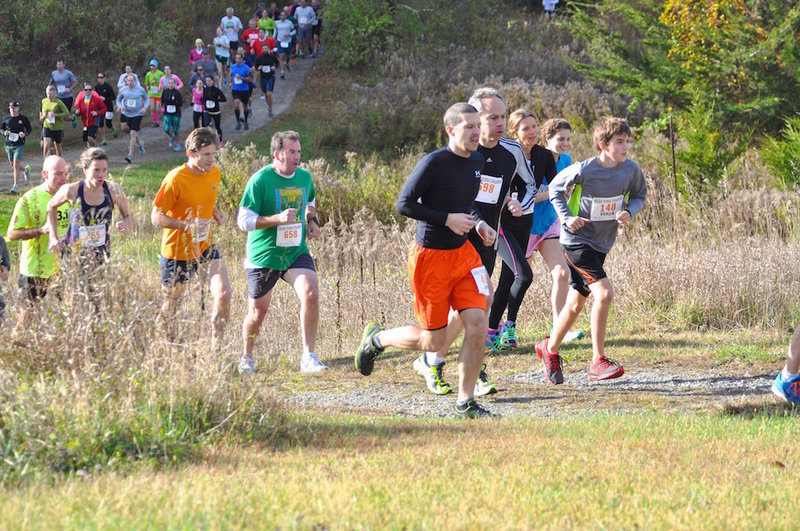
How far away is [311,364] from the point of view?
350 inches

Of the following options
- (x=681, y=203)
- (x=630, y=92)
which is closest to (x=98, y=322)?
(x=681, y=203)

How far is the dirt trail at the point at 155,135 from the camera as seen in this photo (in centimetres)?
2453

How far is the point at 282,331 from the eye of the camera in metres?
11.2

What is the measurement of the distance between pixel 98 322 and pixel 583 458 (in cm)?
267

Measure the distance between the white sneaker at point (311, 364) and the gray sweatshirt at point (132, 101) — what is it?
16.8 m

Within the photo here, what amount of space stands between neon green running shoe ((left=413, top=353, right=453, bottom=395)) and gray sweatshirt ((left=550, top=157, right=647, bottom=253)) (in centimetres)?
134

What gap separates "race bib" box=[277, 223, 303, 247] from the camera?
8633 mm

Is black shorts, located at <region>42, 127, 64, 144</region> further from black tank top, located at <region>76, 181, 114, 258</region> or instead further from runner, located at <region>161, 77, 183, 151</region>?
black tank top, located at <region>76, 181, 114, 258</region>

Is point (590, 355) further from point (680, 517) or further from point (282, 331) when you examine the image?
point (680, 517)

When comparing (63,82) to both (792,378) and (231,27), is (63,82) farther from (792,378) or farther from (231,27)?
(792,378)

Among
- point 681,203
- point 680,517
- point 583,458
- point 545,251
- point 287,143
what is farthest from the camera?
point 681,203

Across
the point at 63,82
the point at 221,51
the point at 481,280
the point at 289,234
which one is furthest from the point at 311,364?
the point at 221,51

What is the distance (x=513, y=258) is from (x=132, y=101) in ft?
57.5

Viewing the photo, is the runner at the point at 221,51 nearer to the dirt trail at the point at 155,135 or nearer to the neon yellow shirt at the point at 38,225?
the dirt trail at the point at 155,135
